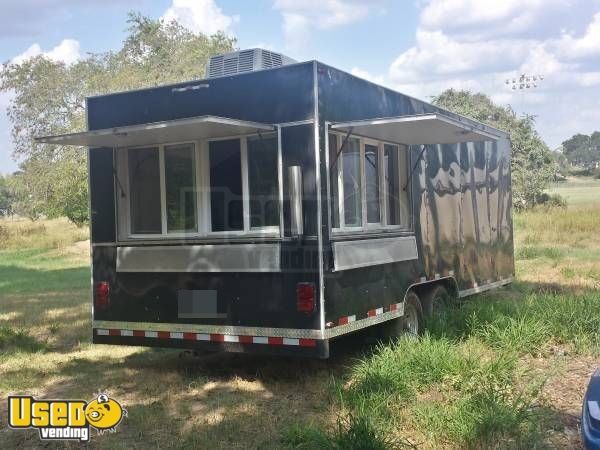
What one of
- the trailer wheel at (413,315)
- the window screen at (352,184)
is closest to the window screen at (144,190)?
the window screen at (352,184)

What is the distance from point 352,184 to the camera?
6.96 meters

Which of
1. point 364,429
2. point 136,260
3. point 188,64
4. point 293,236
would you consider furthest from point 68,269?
point 364,429

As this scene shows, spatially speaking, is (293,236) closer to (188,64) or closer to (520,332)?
(520,332)

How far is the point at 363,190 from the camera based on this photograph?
23.6 feet

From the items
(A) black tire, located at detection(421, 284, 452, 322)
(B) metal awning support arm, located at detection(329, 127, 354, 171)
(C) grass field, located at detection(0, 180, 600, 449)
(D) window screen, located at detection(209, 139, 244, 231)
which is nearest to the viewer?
(C) grass field, located at detection(0, 180, 600, 449)

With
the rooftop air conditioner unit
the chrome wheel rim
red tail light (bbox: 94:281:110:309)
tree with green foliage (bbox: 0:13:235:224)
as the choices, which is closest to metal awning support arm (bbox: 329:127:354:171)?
the rooftop air conditioner unit

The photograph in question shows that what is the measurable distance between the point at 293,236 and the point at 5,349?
16.0 feet

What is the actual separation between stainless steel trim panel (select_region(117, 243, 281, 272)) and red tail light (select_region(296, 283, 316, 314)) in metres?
0.28

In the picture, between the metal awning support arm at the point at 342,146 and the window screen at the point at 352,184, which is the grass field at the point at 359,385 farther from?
the metal awning support arm at the point at 342,146

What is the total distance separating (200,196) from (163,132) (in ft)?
2.72

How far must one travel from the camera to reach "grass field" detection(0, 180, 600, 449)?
4.81 meters

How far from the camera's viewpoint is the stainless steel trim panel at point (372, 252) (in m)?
6.31

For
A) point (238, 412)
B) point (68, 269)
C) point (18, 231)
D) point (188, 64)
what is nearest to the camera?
point (238, 412)

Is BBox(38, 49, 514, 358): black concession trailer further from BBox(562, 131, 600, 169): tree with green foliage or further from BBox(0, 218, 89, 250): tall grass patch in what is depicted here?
BBox(562, 131, 600, 169): tree with green foliage
